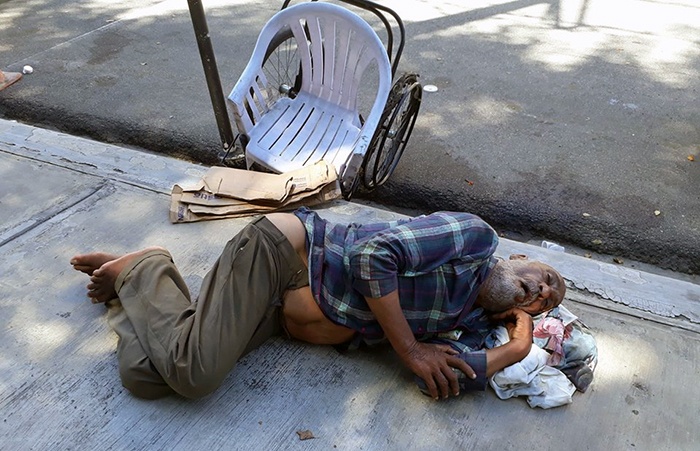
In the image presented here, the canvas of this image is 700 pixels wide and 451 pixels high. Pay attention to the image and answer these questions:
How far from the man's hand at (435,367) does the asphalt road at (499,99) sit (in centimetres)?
132

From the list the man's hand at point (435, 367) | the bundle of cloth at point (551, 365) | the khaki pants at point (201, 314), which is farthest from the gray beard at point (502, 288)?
the khaki pants at point (201, 314)

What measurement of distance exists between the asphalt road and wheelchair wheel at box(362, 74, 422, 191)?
0.13 m

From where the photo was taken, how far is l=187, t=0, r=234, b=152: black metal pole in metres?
3.05

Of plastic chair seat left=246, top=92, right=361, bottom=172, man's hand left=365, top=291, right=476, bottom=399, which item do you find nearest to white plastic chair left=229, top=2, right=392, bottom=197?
plastic chair seat left=246, top=92, right=361, bottom=172

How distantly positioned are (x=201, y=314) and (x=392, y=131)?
1.69 m

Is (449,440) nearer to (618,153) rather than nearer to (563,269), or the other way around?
(563,269)

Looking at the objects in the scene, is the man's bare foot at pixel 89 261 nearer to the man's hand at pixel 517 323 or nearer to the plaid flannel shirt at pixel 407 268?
the plaid flannel shirt at pixel 407 268

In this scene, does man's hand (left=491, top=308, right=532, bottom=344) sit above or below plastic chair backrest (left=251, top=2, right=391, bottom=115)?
below

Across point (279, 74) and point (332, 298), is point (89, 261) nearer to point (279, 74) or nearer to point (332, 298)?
point (332, 298)

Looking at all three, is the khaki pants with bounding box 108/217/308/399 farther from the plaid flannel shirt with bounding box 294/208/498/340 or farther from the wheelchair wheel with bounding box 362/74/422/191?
the wheelchair wheel with bounding box 362/74/422/191

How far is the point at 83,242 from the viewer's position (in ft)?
8.52

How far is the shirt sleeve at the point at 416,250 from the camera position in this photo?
6.03 ft

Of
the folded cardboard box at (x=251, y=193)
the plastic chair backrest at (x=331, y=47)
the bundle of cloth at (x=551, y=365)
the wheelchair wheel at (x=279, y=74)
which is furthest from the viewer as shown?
the wheelchair wheel at (x=279, y=74)

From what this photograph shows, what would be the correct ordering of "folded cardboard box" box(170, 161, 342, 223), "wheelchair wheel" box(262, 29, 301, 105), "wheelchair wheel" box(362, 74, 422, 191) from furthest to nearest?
"wheelchair wheel" box(262, 29, 301, 105)
"wheelchair wheel" box(362, 74, 422, 191)
"folded cardboard box" box(170, 161, 342, 223)
